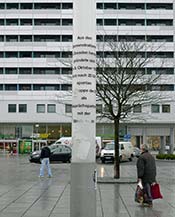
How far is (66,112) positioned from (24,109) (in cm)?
661

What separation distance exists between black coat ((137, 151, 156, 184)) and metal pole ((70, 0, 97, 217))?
4.60m

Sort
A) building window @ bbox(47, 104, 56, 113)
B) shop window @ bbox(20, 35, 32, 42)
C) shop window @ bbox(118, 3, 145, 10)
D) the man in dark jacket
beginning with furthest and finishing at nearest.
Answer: shop window @ bbox(118, 3, 145, 10)
shop window @ bbox(20, 35, 32, 42)
building window @ bbox(47, 104, 56, 113)
the man in dark jacket

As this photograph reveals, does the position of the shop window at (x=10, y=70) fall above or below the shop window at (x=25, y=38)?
below

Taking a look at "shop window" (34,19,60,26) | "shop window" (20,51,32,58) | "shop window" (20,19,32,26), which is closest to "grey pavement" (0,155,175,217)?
"shop window" (20,51,32,58)

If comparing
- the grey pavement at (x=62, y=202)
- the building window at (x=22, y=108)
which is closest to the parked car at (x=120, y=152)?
the grey pavement at (x=62, y=202)

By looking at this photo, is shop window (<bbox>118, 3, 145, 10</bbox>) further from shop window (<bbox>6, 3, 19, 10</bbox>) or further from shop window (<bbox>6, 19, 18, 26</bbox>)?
shop window (<bbox>6, 19, 18, 26</bbox>)

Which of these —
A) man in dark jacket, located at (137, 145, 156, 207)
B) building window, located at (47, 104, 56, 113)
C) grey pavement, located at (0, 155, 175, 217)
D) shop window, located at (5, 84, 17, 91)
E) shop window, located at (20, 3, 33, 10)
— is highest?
shop window, located at (20, 3, 33, 10)

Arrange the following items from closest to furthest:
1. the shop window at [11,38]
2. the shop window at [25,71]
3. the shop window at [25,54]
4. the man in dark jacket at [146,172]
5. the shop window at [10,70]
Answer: the man in dark jacket at [146,172] < the shop window at [25,71] < the shop window at [10,70] < the shop window at [25,54] < the shop window at [11,38]

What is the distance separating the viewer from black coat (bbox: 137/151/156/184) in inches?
462

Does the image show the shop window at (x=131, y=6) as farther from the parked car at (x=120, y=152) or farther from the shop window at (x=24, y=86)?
the parked car at (x=120, y=152)

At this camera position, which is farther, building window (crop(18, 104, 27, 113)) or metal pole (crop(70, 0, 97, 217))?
building window (crop(18, 104, 27, 113))

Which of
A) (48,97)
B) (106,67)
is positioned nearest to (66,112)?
(48,97)

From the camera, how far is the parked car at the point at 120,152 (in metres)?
38.3

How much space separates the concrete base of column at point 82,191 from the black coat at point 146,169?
4673 mm
